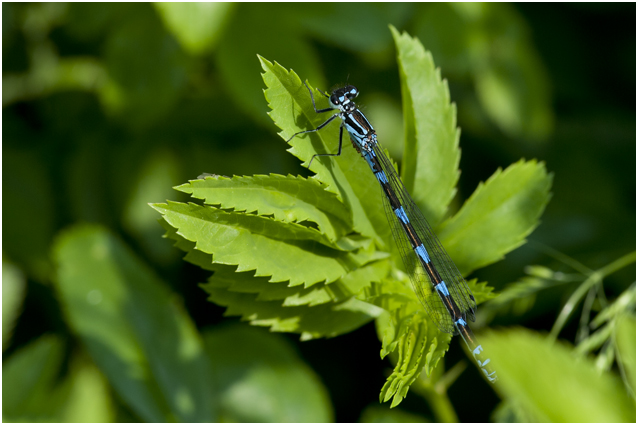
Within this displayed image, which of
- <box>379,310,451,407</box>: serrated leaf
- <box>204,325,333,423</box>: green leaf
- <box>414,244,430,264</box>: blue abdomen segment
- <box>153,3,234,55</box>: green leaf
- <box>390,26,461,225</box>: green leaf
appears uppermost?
<box>153,3,234,55</box>: green leaf

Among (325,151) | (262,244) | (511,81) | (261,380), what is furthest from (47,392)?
(511,81)

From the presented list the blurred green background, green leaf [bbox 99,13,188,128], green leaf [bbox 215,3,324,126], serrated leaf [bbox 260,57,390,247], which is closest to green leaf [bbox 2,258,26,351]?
the blurred green background

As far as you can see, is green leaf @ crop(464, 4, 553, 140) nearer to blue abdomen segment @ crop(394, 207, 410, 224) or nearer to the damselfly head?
the damselfly head

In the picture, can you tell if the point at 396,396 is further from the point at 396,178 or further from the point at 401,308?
the point at 396,178

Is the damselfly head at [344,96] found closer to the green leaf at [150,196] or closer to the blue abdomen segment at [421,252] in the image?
the blue abdomen segment at [421,252]

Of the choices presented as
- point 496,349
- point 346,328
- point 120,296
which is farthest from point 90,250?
point 496,349

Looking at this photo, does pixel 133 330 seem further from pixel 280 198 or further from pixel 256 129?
pixel 256 129

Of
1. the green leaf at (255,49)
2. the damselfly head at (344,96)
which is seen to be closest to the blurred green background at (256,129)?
the green leaf at (255,49)

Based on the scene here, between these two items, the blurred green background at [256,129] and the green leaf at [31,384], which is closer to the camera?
the green leaf at [31,384]
